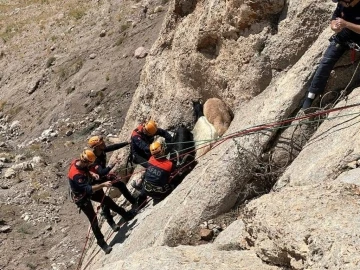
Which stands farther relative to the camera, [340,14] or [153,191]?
[153,191]

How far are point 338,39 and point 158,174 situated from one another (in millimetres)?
4273

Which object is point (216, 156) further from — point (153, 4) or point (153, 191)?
point (153, 4)

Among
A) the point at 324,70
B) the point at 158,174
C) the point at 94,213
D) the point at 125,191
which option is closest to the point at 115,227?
the point at 94,213

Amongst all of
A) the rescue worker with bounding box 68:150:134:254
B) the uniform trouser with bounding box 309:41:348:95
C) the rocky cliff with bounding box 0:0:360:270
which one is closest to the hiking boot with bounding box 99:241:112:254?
the rescue worker with bounding box 68:150:134:254

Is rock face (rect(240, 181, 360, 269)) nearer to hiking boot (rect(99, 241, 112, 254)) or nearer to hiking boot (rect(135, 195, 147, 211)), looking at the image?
hiking boot (rect(99, 241, 112, 254))

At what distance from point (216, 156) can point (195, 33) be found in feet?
13.6

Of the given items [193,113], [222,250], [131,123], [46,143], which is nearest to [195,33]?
[193,113]

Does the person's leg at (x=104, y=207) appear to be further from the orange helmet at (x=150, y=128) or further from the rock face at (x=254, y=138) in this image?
the orange helmet at (x=150, y=128)

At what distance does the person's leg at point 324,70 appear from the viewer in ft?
24.0

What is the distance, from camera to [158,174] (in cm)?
941

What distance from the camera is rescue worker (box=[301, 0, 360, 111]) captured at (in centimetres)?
679

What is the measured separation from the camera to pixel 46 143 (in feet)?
66.0

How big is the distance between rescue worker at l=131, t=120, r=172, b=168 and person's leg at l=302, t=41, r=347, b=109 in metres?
4.02

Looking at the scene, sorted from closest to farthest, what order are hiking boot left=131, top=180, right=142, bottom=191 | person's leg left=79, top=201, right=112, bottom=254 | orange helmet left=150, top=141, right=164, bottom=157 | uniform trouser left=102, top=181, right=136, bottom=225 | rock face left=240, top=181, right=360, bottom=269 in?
rock face left=240, top=181, right=360, bottom=269
orange helmet left=150, top=141, right=164, bottom=157
person's leg left=79, top=201, right=112, bottom=254
uniform trouser left=102, top=181, right=136, bottom=225
hiking boot left=131, top=180, right=142, bottom=191
